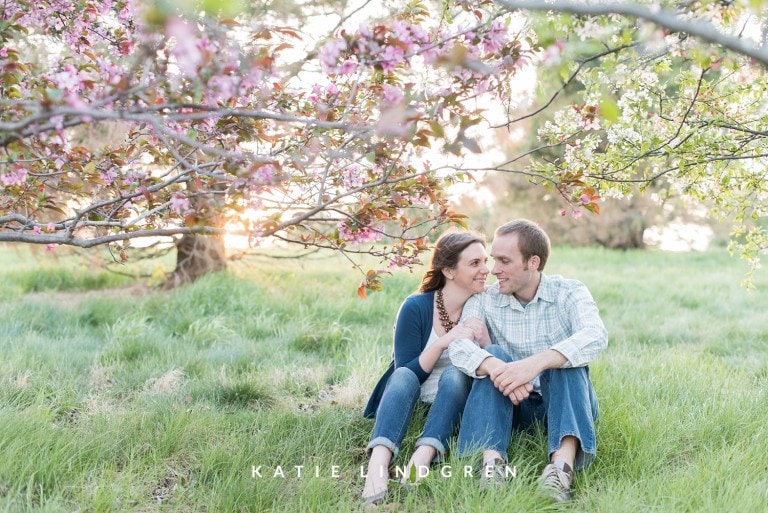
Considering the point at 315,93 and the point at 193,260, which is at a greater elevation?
the point at 315,93

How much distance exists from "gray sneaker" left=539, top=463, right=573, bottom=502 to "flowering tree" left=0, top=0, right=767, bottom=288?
3.66ft

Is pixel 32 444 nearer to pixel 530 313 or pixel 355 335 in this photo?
pixel 530 313

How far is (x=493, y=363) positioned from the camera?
9.80 feet

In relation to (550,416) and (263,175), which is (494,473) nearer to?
(550,416)

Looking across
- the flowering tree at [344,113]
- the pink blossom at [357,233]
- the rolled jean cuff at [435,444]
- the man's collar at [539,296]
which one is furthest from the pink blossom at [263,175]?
the man's collar at [539,296]

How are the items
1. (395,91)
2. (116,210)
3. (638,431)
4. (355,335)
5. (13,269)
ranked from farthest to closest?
(13,269) < (355,335) < (638,431) < (116,210) < (395,91)

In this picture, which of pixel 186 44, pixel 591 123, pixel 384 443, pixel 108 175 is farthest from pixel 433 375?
pixel 186 44

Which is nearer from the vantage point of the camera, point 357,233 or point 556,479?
point 556,479

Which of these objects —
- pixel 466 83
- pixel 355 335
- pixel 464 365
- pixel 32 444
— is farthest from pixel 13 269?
pixel 466 83

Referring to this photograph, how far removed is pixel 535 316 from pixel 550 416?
0.56 metres

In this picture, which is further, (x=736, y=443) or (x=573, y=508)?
(x=736, y=443)

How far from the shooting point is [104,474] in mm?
2838

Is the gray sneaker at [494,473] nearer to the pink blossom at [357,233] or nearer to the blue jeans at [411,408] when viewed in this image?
the blue jeans at [411,408]

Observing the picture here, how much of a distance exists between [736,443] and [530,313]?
1092 mm
